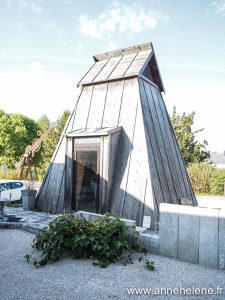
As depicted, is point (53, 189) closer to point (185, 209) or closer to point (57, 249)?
point (57, 249)

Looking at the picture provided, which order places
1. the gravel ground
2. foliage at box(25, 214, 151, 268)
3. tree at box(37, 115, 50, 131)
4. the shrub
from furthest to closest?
1. tree at box(37, 115, 50, 131)
2. the shrub
3. foliage at box(25, 214, 151, 268)
4. the gravel ground

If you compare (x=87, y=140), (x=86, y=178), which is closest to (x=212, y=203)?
(x=86, y=178)

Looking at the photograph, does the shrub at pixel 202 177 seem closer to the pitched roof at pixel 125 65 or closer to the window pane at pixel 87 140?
the pitched roof at pixel 125 65

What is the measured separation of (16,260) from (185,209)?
338 cm

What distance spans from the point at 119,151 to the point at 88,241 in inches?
145

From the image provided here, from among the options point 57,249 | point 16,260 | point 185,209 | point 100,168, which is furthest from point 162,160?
point 16,260

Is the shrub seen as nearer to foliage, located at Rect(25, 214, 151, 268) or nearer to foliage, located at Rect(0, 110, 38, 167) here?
foliage, located at Rect(25, 214, 151, 268)

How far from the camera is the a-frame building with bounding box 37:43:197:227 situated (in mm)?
7266

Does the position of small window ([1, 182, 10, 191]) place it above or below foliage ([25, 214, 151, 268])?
above

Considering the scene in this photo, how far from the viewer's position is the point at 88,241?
4715 millimetres

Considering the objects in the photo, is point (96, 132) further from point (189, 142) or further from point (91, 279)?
point (189, 142)

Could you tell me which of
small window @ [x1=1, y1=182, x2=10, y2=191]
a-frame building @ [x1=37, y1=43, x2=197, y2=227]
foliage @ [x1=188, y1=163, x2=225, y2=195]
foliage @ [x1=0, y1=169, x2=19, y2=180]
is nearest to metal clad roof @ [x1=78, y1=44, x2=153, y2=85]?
a-frame building @ [x1=37, y1=43, x2=197, y2=227]

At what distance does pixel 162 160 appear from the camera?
8102 mm

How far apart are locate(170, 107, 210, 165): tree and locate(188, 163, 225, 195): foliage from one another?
3.29 metres
